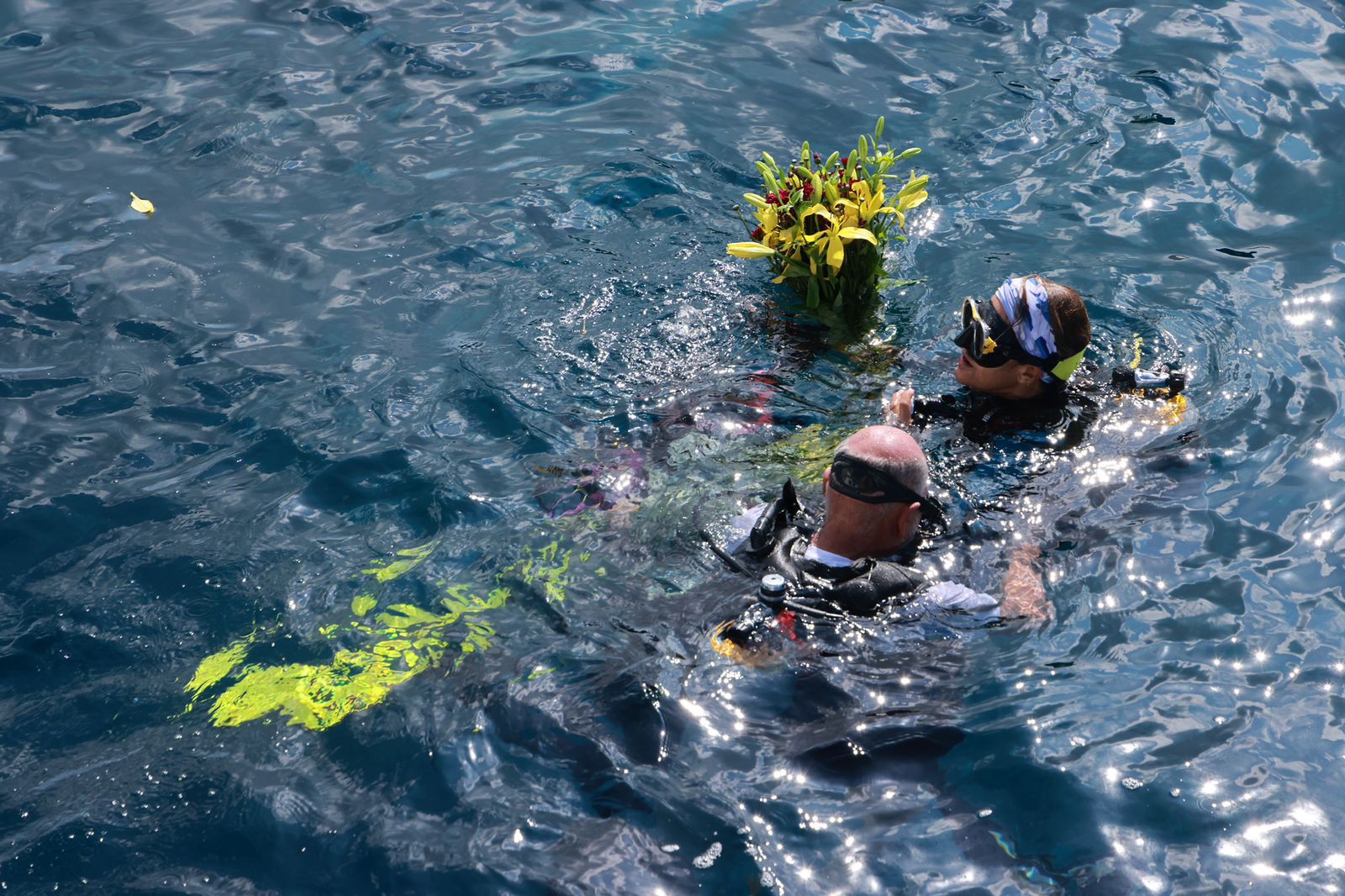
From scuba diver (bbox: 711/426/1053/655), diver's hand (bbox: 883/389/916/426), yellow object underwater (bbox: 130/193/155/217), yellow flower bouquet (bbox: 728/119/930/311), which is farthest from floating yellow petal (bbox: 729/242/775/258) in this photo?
yellow object underwater (bbox: 130/193/155/217)

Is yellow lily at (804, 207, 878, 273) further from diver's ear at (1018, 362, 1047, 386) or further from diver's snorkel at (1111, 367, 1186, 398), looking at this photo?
diver's snorkel at (1111, 367, 1186, 398)

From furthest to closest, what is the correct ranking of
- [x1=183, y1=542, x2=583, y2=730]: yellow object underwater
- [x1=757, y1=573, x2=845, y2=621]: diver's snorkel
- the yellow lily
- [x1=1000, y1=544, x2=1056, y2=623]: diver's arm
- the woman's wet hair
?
the yellow lily
the woman's wet hair
[x1=1000, y1=544, x2=1056, y2=623]: diver's arm
[x1=183, y1=542, x2=583, y2=730]: yellow object underwater
[x1=757, y1=573, x2=845, y2=621]: diver's snorkel

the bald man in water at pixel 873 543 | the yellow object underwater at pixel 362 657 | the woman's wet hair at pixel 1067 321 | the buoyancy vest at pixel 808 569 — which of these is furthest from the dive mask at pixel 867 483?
the woman's wet hair at pixel 1067 321

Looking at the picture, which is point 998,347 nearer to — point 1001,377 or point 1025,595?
point 1001,377

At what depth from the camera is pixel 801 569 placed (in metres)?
4.63

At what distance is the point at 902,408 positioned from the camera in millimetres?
5793

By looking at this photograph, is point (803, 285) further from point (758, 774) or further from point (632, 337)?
point (758, 774)

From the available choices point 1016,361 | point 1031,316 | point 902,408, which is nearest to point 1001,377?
point 1016,361

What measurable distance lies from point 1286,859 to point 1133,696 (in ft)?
2.74

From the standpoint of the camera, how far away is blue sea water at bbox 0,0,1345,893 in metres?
4.03

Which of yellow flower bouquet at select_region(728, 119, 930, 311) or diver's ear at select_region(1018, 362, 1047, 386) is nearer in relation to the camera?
diver's ear at select_region(1018, 362, 1047, 386)

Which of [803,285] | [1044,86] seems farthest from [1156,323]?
[1044,86]

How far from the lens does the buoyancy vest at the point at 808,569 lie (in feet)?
14.5

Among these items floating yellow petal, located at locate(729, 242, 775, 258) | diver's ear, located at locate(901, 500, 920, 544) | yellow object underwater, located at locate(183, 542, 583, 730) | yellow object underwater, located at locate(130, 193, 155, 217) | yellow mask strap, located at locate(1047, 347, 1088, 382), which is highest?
floating yellow petal, located at locate(729, 242, 775, 258)
